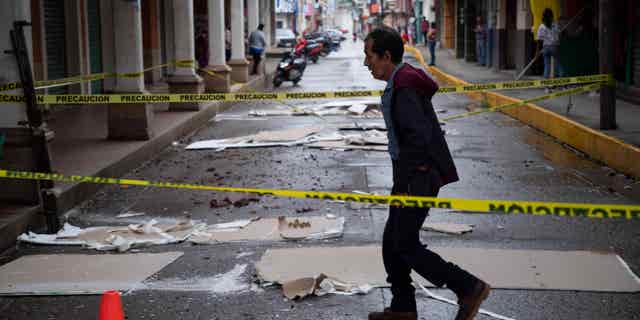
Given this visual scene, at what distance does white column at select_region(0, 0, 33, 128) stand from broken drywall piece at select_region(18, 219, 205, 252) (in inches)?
43.7

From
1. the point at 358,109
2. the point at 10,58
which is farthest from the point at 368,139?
the point at 10,58

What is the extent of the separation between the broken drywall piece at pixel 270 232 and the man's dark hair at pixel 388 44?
282cm

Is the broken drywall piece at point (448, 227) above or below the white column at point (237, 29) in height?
below

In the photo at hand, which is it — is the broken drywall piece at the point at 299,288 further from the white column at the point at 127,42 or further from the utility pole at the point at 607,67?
the utility pole at the point at 607,67

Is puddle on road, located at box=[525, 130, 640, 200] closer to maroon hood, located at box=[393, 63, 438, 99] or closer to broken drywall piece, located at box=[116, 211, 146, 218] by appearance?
broken drywall piece, located at box=[116, 211, 146, 218]

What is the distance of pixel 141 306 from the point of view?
19.1 feet

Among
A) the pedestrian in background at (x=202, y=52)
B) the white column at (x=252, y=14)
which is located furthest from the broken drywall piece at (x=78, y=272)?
the white column at (x=252, y=14)

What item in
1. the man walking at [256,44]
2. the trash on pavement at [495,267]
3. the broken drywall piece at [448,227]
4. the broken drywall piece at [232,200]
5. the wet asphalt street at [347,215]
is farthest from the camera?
the man walking at [256,44]

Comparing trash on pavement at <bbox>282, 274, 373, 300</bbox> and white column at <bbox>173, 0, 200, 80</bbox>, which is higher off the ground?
white column at <bbox>173, 0, 200, 80</bbox>

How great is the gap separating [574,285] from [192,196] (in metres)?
4.72

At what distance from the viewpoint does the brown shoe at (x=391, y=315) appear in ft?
16.9

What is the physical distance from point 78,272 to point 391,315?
2541 millimetres

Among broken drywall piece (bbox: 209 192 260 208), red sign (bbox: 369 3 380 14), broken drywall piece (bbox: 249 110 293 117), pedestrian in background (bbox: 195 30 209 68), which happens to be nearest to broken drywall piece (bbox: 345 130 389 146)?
broken drywall piece (bbox: 209 192 260 208)

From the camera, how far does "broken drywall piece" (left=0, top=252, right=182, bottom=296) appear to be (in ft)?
20.4
